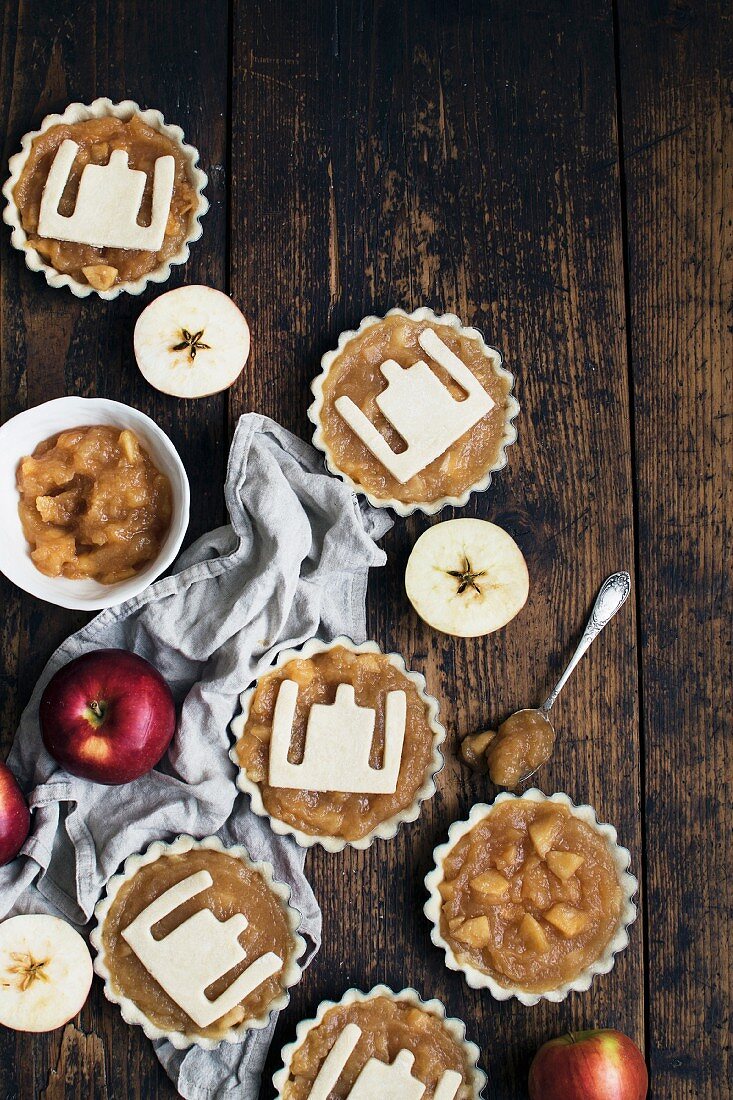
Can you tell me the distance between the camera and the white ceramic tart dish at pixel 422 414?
2.24 meters

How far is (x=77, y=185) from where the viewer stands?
2295mm

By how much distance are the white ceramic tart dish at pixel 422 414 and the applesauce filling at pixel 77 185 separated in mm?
445

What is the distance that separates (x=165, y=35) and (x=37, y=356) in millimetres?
812

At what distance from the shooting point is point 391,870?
7.43 ft

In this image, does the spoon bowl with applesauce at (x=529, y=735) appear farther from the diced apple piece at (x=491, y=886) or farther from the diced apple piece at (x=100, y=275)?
the diced apple piece at (x=100, y=275)

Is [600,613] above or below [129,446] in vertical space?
below

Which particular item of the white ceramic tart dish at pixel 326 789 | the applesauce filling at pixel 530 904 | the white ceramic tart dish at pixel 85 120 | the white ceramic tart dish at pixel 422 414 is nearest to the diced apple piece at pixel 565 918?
the applesauce filling at pixel 530 904

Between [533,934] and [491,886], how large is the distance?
0.43 ft

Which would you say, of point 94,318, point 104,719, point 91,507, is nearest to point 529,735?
point 104,719

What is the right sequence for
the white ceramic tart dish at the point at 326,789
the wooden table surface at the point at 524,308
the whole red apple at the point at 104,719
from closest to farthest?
the whole red apple at the point at 104,719 → the white ceramic tart dish at the point at 326,789 → the wooden table surface at the point at 524,308

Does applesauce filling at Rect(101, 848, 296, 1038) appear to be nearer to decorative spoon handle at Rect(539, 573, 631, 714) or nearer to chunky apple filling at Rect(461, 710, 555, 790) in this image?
chunky apple filling at Rect(461, 710, 555, 790)

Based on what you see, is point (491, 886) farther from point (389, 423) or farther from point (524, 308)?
point (524, 308)

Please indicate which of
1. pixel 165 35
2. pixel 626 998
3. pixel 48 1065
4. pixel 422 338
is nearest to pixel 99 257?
pixel 165 35

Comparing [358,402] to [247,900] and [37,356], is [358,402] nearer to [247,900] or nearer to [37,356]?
[37,356]
